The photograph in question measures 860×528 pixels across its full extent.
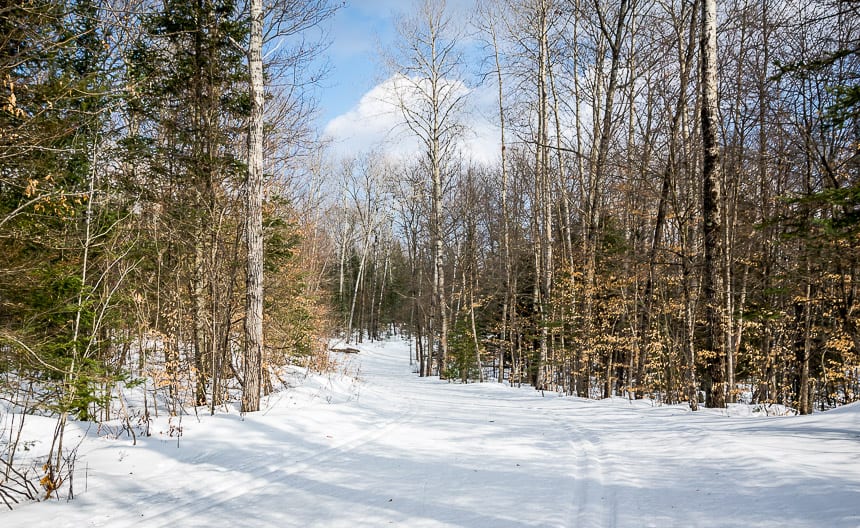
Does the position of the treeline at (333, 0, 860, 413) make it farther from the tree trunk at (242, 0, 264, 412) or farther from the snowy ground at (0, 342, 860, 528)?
the tree trunk at (242, 0, 264, 412)

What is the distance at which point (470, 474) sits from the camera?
464 cm

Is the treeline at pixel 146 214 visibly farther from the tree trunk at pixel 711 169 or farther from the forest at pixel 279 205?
the tree trunk at pixel 711 169

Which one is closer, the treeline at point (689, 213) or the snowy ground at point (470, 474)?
the snowy ground at point (470, 474)

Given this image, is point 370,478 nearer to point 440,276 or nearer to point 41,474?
point 41,474

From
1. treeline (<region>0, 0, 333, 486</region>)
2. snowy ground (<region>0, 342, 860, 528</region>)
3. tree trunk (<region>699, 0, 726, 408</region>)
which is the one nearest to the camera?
snowy ground (<region>0, 342, 860, 528</region>)

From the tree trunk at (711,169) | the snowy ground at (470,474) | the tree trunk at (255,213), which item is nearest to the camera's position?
the snowy ground at (470,474)

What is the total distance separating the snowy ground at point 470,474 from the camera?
3500 mm

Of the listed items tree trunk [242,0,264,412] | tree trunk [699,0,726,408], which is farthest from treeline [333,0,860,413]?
tree trunk [242,0,264,412]

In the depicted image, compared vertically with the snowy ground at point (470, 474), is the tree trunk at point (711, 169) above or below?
above

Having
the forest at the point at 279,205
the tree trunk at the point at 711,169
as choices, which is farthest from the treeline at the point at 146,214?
the tree trunk at the point at 711,169

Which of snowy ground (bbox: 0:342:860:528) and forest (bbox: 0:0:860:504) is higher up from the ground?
forest (bbox: 0:0:860:504)

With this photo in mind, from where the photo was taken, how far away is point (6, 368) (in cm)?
515

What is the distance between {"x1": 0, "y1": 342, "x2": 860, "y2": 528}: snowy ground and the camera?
350cm

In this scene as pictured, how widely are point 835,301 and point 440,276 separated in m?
12.2
